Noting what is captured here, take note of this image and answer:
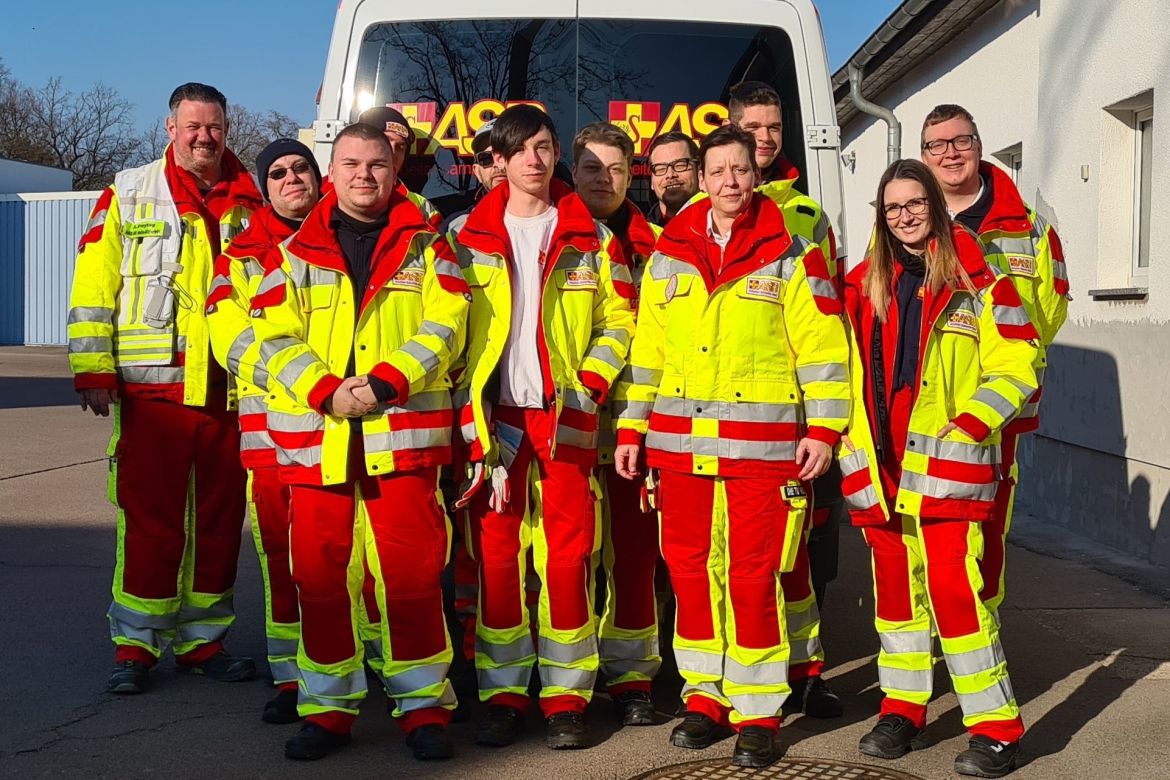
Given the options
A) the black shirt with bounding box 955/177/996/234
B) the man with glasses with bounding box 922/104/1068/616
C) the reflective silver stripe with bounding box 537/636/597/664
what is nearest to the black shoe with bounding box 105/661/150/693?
the reflective silver stripe with bounding box 537/636/597/664

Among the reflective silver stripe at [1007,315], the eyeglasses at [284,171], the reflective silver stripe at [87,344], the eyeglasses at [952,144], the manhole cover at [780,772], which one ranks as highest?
the eyeglasses at [952,144]

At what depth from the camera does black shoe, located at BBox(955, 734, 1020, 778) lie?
14.5ft

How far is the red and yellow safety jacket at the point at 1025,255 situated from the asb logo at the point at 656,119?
3.73ft

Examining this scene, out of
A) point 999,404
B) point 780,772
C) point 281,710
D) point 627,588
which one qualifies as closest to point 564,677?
point 627,588

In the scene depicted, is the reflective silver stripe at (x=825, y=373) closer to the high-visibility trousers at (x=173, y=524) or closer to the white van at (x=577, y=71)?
the white van at (x=577, y=71)

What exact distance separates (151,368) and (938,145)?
10.3 feet

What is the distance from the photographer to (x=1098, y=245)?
30.4ft

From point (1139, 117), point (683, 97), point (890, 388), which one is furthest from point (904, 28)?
point (890, 388)

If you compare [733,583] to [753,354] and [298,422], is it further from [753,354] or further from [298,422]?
[298,422]

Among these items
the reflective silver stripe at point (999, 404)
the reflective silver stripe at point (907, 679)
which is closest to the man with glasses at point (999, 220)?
the reflective silver stripe at point (999, 404)

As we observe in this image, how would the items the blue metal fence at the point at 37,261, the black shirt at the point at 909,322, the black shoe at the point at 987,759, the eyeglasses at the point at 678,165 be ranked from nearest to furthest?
1. the black shoe at the point at 987,759
2. the black shirt at the point at 909,322
3. the eyeglasses at the point at 678,165
4. the blue metal fence at the point at 37,261

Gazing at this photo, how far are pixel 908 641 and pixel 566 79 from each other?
264 centimetres

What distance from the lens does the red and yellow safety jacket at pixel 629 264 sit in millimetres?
5043

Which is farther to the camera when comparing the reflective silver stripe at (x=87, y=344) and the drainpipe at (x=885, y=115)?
the drainpipe at (x=885, y=115)
